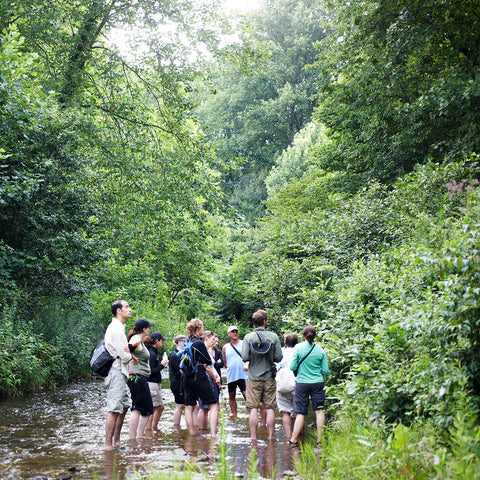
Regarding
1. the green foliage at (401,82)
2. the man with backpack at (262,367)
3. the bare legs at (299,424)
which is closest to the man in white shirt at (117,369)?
the man with backpack at (262,367)

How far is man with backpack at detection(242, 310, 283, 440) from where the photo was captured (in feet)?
27.4

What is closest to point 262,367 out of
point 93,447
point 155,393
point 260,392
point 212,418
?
point 260,392

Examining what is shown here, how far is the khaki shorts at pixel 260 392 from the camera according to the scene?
8.40 meters

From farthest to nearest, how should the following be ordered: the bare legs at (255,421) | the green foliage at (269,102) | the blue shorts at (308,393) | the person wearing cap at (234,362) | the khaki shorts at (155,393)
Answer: the green foliage at (269,102)
the person wearing cap at (234,362)
the khaki shorts at (155,393)
the bare legs at (255,421)
the blue shorts at (308,393)

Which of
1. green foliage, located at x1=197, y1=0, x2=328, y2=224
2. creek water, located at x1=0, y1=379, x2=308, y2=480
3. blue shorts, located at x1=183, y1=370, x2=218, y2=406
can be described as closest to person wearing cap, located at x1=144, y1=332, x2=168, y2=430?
creek water, located at x1=0, y1=379, x2=308, y2=480

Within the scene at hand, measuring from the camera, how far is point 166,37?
57.9 ft

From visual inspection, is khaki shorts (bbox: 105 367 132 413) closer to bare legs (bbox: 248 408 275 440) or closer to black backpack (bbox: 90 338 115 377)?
black backpack (bbox: 90 338 115 377)

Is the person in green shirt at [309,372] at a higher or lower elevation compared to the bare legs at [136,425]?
higher

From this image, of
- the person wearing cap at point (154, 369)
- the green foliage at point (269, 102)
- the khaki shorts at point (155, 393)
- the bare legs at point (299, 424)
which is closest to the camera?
the bare legs at point (299, 424)

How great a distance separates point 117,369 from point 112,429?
2.92ft

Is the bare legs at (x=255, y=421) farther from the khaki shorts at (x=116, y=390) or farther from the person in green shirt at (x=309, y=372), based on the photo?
the khaki shorts at (x=116, y=390)

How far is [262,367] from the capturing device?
27.6 ft

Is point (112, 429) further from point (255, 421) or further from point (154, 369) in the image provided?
point (255, 421)

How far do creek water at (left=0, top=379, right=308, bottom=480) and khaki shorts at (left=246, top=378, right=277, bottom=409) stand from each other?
507 millimetres
